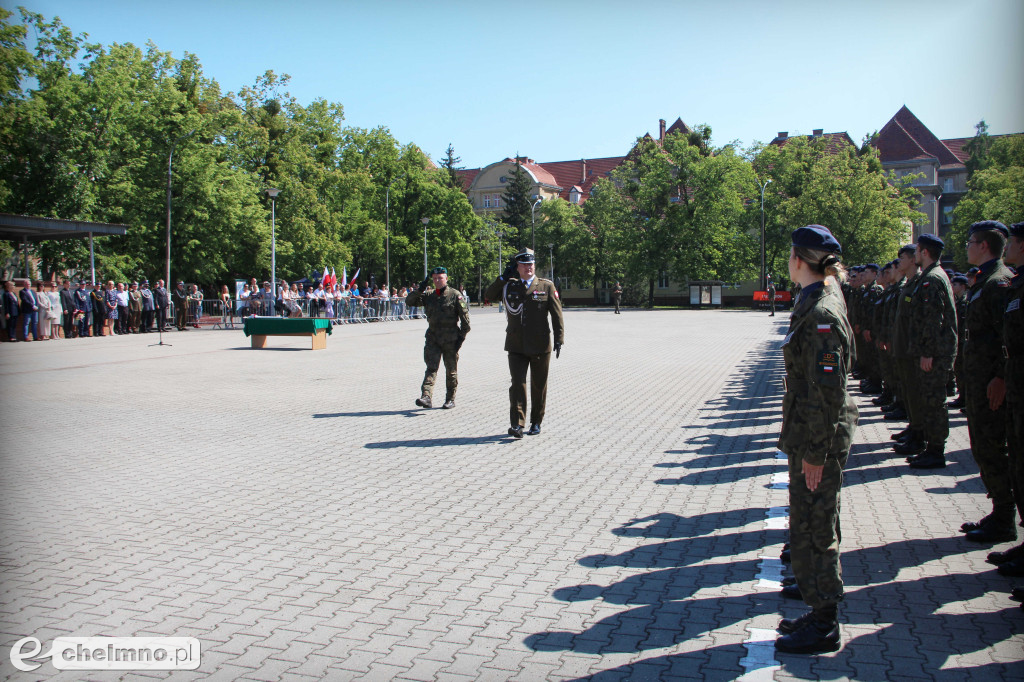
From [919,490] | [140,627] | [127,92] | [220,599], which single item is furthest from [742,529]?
[127,92]

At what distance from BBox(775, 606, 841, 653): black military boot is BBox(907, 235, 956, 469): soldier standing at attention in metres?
4.09

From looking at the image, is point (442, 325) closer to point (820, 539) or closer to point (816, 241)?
point (816, 241)

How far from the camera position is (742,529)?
18.9 feet

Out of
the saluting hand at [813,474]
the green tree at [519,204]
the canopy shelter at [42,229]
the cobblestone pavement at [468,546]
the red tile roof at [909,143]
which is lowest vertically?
the cobblestone pavement at [468,546]

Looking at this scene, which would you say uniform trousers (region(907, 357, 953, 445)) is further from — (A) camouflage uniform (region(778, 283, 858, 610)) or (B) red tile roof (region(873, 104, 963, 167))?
(B) red tile roof (region(873, 104, 963, 167))

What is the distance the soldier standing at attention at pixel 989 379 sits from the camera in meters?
5.38

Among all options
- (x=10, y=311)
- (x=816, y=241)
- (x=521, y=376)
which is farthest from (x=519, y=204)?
(x=816, y=241)

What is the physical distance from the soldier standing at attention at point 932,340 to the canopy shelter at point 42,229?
24.6 meters

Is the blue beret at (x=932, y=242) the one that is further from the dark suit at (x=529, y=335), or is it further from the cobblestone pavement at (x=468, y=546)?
the dark suit at (x=529, y=335)

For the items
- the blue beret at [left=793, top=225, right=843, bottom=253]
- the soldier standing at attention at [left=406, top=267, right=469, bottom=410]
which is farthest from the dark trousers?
the blue beret at [left=793, top=225, right=843, bottom=253]

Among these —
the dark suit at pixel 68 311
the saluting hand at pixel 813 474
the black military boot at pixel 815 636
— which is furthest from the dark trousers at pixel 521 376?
the dark suit at pixel 68 311

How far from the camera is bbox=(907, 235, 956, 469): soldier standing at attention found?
23.2 feet

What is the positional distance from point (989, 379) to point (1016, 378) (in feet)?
2.14

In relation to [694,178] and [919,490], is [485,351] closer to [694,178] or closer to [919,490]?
[919,490]
